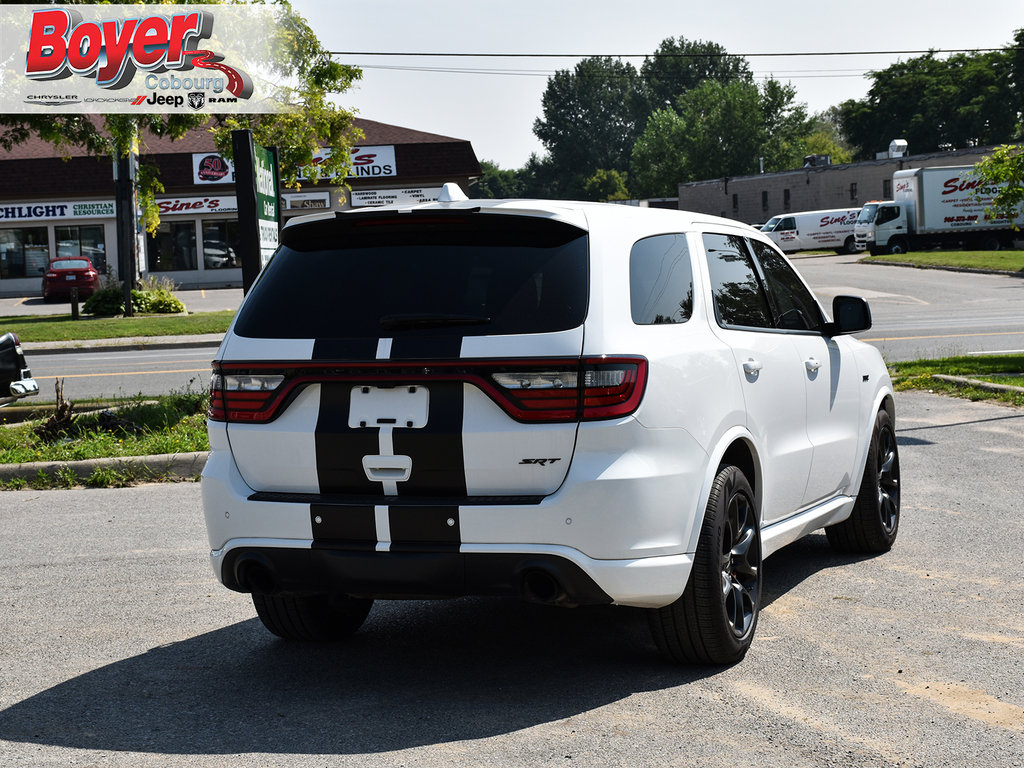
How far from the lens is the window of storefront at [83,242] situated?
168 feet

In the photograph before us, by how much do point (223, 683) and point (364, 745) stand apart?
0.98m

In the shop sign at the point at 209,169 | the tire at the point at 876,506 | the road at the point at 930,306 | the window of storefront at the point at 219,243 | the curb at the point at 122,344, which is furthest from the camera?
the window of storefront at the point at 219,243

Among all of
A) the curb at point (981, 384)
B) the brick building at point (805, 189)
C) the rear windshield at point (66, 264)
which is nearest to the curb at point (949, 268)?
the brick building at point (805, 189)

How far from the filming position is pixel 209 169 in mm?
50844

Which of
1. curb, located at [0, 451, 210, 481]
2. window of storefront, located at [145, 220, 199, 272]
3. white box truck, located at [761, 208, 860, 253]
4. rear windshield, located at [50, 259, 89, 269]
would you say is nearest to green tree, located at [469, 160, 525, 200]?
white box truck, located at [761, 208, 860, 253]

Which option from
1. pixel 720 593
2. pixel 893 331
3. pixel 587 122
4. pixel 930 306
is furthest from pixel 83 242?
pixel 587 122

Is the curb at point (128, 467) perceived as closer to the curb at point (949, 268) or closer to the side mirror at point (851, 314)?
the side mirror at point (851, 314)

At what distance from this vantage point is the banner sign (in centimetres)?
3036

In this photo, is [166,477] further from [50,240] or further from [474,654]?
[50,240]

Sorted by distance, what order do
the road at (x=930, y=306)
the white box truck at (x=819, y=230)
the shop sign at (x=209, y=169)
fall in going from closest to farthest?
the road at (x=930, y=306)
the shop sign at (x=209, y=169)
the white box truck at (x=819, y=230)

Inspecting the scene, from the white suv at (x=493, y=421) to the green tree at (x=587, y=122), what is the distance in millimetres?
136042

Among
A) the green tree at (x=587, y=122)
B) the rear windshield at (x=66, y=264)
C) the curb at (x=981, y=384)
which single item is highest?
the green tree at (x=587, y=122)

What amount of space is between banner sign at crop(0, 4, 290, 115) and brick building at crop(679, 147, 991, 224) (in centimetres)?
3968

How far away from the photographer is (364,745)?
3.96 m
